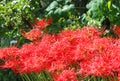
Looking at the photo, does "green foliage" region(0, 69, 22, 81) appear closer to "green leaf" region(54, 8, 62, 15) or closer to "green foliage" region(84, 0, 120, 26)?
"green leaf" region(54, 8, 62, 15)

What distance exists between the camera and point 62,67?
2244 millimetres

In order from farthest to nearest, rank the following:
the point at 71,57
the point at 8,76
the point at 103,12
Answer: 1. the point at 8,76
2. the point at 103,12
3. the point at 71,57

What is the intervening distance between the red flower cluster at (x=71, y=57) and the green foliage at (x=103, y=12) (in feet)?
3.36

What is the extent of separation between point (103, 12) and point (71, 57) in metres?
1.56

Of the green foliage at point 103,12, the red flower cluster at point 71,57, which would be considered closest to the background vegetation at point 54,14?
the green foliage at point 103,12

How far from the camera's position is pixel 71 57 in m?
2.30

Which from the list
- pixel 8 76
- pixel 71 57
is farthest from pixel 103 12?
pixel 71 57

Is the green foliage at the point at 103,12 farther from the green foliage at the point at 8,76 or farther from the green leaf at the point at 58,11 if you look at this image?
the green foliage at the point at 8,76

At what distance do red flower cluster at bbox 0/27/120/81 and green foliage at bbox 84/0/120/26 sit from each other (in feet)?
3.36

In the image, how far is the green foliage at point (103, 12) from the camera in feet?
12.2

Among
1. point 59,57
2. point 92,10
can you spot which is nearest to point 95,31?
point 59,57

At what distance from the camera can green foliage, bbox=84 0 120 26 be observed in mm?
3732

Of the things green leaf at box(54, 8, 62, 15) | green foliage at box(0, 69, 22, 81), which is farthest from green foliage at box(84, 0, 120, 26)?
green foliage at box(0, 69, 22, 81)

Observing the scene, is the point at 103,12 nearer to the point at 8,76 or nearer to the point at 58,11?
the point at 58,11
